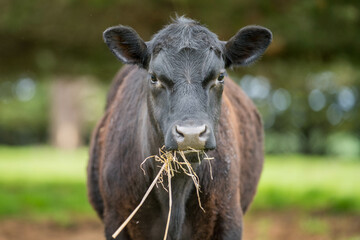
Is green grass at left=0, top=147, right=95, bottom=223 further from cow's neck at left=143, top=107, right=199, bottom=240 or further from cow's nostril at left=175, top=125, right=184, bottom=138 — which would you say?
cow's nostril at left=175, top=125, right=184, bottom=138

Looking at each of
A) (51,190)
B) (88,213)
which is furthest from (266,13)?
(51,190)

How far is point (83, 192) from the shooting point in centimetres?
1196

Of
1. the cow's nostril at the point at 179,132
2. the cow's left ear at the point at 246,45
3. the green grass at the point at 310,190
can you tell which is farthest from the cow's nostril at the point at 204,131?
the green grass at the point at 310,190

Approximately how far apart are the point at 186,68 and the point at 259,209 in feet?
22.5

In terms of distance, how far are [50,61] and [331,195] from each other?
20.1 feet

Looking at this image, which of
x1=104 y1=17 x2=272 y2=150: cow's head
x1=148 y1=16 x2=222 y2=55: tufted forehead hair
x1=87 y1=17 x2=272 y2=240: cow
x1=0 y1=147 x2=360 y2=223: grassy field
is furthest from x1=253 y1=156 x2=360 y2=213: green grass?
x1=148 y1=16 x2=222 y2=55: tufted forehead hair

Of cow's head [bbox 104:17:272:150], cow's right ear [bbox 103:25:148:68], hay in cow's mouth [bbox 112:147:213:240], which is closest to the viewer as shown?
cow's head [bbox 104:17:272:150]

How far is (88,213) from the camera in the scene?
10094mm

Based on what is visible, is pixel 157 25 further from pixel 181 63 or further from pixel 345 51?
pixel 181 63

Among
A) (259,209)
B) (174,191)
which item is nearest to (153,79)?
(174,191)

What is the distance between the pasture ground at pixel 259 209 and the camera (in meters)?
8.43

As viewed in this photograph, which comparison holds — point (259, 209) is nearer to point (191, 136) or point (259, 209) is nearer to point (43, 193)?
point (43, 193)

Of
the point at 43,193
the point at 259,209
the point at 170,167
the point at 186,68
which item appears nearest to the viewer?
the point at 186,68

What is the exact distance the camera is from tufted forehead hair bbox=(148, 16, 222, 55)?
4258mm
